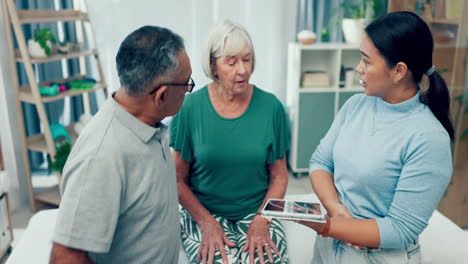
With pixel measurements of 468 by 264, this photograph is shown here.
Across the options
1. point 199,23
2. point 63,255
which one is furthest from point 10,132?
point 63,255

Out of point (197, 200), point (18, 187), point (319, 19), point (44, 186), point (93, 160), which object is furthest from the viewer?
point (319, 19)

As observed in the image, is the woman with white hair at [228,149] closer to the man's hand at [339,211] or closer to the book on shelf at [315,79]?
the man's hand at [339,211]

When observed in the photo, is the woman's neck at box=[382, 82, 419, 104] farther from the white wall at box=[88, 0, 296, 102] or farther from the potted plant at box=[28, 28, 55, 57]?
the white wall at box=[88, 0, 296, 102]

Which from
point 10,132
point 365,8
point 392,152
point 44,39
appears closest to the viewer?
point 392,152

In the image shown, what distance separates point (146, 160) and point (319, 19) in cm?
292

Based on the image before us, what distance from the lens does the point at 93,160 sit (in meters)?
0.91

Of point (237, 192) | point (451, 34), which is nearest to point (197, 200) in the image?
point (237, 192)

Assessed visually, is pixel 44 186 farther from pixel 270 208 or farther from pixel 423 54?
pixel 423 54

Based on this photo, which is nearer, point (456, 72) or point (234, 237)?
point (234, 237)

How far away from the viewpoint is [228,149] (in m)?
1.57

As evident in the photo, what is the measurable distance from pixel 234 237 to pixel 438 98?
824mm

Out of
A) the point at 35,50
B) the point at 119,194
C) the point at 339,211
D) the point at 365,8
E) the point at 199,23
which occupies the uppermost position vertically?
the point at 365,8

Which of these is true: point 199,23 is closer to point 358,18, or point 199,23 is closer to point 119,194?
point 358,18

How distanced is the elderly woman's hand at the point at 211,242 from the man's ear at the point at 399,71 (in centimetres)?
76
